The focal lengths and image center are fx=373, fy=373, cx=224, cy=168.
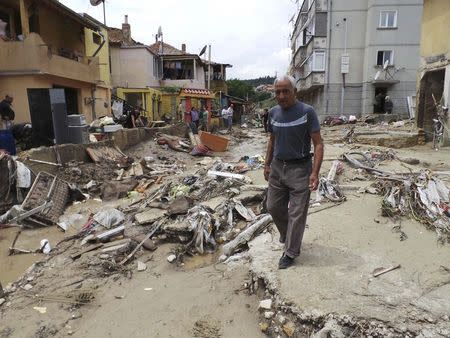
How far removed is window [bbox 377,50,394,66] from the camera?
27719 mm

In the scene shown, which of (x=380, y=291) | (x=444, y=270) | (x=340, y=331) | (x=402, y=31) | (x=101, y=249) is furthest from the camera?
(x=402, y=31)

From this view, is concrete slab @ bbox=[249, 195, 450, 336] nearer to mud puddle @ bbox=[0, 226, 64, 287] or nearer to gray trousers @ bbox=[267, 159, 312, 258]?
gray trousers @ bbox=[267, 159, 312, 258]

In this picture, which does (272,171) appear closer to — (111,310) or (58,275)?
(111,310)

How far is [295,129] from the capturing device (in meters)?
3.39

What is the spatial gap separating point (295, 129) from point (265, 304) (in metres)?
1.56

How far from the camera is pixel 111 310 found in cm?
375

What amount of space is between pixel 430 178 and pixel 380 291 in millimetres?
3307

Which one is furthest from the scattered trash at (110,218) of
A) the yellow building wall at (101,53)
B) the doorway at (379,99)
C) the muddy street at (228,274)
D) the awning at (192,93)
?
the doorway at (379,99)

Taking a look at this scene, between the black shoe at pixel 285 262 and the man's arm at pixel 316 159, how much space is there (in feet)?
2.39

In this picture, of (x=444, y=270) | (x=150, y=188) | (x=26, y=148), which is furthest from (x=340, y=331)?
(x=26, y=148)

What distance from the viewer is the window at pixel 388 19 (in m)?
27.4

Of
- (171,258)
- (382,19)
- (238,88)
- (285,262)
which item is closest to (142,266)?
(171,258)

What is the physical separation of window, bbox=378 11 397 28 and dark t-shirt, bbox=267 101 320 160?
2826cm

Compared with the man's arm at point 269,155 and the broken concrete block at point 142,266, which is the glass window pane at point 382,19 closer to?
the man's arm at point 269,155
